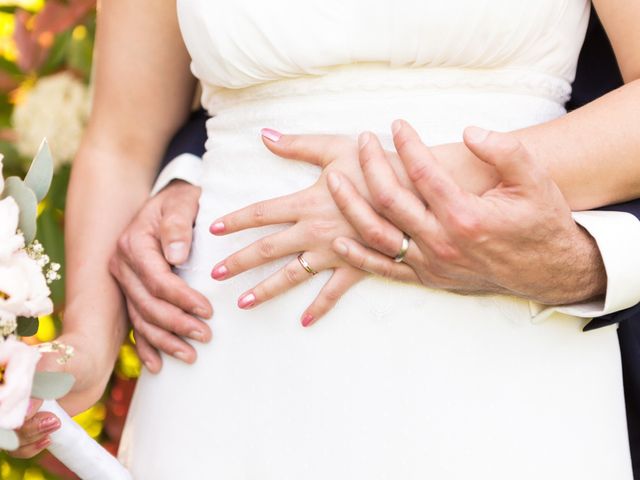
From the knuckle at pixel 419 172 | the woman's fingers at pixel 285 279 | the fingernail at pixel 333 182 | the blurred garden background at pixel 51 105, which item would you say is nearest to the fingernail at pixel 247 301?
the woman's fingers at pixel 285 279

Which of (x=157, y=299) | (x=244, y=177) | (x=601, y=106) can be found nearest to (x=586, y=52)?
(x=601, y=106)

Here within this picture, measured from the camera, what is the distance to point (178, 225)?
4.94 feet

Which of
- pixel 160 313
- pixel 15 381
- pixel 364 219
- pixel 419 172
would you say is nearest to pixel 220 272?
pixel 160 313

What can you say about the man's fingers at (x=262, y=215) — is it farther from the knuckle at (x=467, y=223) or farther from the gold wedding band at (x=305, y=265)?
the knuckle at (x=467, y=223)

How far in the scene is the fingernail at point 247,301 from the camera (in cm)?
132

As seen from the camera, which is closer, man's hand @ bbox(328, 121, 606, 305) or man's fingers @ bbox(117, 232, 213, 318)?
man's hand @ bbox(328, 121, 606, 305)

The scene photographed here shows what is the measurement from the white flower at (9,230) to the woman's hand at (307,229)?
44cm

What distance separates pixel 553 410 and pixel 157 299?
70 centimetres

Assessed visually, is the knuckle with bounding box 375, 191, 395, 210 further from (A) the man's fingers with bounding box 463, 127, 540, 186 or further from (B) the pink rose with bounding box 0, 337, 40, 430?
(B) the pink rose with bounding box 0, 337, 40, 430

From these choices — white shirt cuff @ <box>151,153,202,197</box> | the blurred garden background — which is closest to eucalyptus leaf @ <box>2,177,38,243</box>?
white shirt cuff @ <box>151,153,202,197</box>

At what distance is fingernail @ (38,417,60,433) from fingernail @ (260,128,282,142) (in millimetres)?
533

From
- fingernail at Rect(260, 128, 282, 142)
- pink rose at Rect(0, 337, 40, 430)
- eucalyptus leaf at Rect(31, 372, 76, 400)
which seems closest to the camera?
pink rose at Rect(0, 337, 40, 430)

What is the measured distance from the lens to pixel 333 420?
1267 mm

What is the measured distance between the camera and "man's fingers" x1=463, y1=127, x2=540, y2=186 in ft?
3.71
